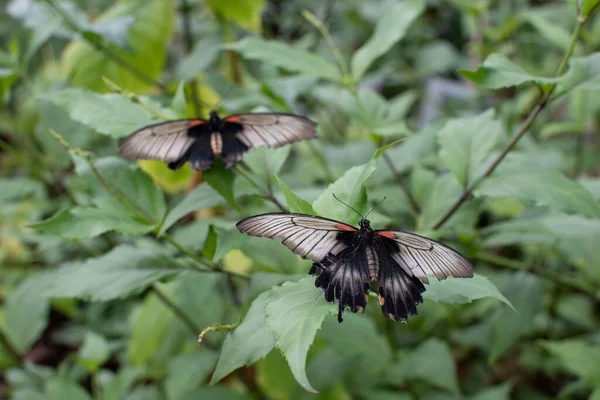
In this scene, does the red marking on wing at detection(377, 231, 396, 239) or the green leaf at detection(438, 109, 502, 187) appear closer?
the red marking on wing at detection(377, 231, 396, 239)

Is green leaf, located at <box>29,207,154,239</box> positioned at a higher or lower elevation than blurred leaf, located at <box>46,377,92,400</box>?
higher

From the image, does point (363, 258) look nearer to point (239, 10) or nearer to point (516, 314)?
point (516, 314)

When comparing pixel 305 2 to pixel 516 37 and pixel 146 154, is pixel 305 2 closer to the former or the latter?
pixel 516 37

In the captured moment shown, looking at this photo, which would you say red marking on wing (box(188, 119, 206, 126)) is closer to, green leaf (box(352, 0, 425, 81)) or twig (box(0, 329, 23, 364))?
green leaf (box(352, 0, 425, 81))

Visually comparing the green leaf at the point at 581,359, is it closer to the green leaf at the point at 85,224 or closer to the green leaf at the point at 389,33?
the green leaf at the point at 389,33

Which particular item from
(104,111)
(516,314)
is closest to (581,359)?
(516,314)

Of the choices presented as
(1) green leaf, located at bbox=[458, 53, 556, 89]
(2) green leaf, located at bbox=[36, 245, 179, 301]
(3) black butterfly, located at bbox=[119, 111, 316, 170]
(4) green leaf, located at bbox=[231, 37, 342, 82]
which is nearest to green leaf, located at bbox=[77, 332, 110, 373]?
(2) green leaf, located at bbox=[36, 245, 179, 301]
